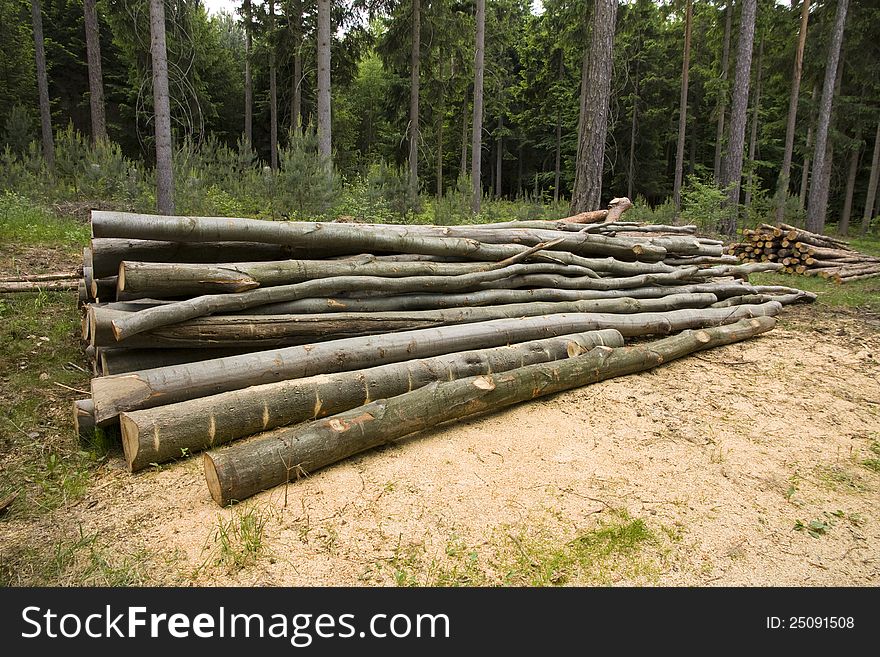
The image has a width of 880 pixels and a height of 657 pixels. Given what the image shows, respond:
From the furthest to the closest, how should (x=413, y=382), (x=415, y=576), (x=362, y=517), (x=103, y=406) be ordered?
(x=413, y=382)
(x=103, y=406)
(x=362, y=517)
(x=415, y=576)

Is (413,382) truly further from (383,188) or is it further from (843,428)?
(383,188)

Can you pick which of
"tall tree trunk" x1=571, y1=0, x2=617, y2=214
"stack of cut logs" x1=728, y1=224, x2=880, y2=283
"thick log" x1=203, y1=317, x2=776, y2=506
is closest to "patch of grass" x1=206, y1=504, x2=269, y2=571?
"thick log" x1=203, y1=317, x2=776, y2=506

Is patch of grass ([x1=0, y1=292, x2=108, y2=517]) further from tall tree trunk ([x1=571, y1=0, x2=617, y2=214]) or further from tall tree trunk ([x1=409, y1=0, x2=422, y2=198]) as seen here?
tall tree trunk ([x1=409, y1=0, x2=422, y2=198])

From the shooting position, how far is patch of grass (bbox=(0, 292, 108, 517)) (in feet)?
9.58

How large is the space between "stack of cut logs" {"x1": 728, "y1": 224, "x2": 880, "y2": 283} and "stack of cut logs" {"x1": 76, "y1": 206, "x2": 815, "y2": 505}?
6312 millimetres

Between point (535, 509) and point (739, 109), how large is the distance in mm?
15338

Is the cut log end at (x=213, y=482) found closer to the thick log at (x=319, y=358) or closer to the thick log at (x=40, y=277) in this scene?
the thick log at (x=319, y=358)

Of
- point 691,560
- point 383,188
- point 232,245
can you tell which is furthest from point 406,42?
point 691,560

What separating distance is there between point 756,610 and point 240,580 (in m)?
2.14

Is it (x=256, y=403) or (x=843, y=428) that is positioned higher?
(x=256, y=403)

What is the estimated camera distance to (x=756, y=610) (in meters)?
2.09

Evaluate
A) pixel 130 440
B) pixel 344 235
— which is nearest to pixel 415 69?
pixel 344 235

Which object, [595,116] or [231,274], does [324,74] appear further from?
[231,274]

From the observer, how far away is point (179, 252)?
4078 millimetres
